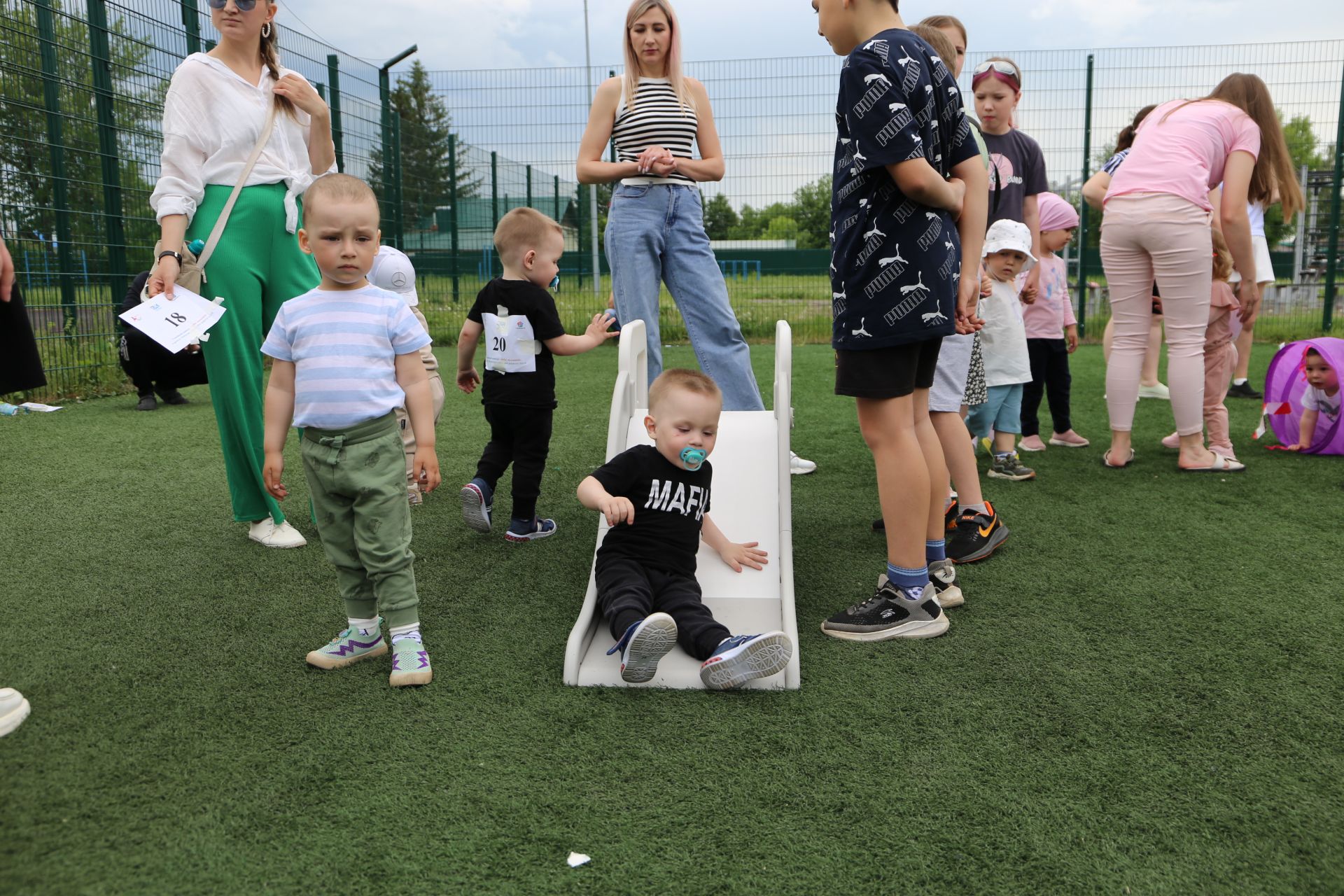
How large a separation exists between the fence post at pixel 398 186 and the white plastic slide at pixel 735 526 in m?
7.96

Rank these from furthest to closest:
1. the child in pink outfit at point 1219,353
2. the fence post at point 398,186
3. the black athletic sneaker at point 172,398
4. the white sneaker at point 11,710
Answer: the fence post at point 398,186 → the black athletic sneaker at point 172,398 → the child in pink outfit at point 1219,353 → the white sneaker at point 11,710

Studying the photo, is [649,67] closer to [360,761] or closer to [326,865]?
[360,761]

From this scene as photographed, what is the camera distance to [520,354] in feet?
11.3

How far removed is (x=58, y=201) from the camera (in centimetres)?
652

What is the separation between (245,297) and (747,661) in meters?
2.14

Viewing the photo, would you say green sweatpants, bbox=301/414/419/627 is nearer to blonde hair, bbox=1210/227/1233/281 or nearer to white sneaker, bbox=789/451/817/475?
white sneaker, bbox=789/451/817/475

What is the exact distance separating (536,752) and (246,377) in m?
1.95

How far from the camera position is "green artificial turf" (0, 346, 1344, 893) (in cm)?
157

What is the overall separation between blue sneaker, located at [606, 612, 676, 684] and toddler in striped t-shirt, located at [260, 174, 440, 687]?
19.0 inches

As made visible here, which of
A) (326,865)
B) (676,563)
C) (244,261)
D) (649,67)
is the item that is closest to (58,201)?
(244,261)

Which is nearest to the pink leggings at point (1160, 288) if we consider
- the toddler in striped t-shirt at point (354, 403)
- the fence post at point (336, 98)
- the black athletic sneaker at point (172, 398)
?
the toddler in striped t-shirt at point (354, 403)

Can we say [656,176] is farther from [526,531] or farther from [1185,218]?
[1185,218]

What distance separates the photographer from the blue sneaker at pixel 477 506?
133 inches

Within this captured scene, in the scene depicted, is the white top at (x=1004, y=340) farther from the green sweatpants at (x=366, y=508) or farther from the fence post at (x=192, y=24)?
the fence post at (x=192, y=24)
